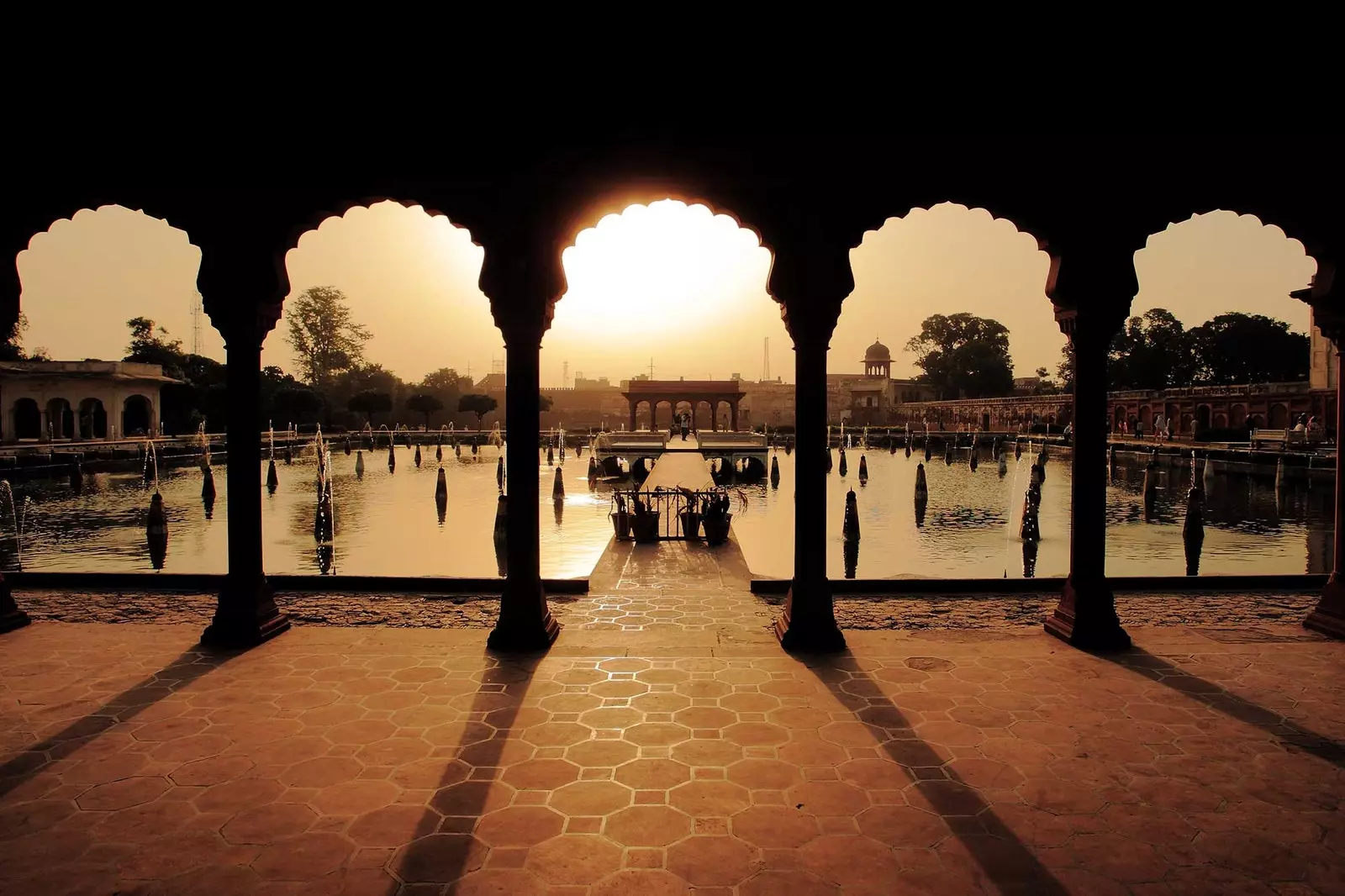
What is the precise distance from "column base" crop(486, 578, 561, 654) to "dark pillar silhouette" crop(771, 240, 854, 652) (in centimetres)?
178

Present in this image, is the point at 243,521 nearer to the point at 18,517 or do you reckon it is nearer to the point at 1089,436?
the point at 1089,436

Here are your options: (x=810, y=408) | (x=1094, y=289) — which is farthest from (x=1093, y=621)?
(x=810, y=408)

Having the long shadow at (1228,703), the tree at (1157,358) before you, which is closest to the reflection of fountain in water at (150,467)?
the long shadow at (1228,703)

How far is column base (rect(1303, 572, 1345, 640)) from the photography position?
18.2 feet

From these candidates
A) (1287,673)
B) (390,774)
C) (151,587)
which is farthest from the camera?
(151,587)

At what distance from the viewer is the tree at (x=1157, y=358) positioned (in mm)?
58562

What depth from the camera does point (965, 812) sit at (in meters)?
3.18

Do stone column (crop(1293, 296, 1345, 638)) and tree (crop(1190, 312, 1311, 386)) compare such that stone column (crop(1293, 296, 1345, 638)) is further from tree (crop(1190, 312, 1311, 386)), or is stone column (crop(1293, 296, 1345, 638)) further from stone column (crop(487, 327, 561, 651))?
tree (crop(1190, 312, 1311, 386))

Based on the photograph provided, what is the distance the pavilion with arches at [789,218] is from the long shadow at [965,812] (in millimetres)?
1152

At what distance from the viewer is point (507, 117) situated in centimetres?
504

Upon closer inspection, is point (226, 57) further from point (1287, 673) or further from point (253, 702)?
point (1287, 673)

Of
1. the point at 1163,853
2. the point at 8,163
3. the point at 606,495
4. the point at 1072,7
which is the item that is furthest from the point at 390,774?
the point at 606,495

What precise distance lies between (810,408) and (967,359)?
80826 millimetres

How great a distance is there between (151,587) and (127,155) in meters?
4.40
